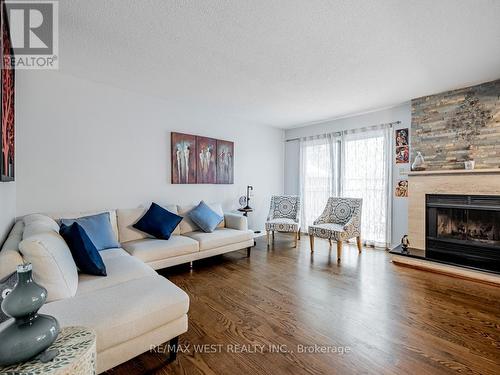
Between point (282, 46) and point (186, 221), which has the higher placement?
point (282, 46)

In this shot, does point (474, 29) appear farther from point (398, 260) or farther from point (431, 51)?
point (398, 260)

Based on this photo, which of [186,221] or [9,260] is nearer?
[9,260]

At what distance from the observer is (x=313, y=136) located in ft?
17.1

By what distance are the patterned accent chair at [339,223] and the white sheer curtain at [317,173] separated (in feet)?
2.04

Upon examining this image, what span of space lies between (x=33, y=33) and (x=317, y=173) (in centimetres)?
470

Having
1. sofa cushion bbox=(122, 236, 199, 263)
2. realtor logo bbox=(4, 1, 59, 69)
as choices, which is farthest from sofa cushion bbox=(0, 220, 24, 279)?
realtor logo bbox=(4, 1, 59, 69)

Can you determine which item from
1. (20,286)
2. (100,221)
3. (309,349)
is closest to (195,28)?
(20,286)

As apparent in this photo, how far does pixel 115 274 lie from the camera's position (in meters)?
1.93

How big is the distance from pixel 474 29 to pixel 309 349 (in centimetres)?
290

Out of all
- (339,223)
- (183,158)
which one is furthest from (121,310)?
(339,223)

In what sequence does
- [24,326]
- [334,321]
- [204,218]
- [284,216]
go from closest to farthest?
[24,326] < [334,321] < [204,218] < [284,216]

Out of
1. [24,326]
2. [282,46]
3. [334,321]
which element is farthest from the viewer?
[282,46]

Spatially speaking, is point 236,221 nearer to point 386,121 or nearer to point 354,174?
point 354,174

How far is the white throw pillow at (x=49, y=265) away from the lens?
1369 mm
